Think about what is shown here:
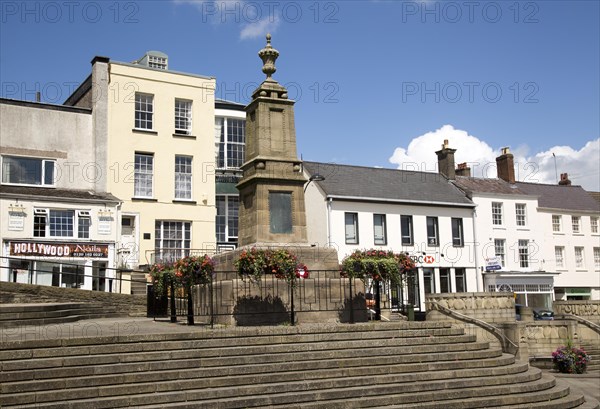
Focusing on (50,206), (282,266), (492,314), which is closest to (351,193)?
(492,314)

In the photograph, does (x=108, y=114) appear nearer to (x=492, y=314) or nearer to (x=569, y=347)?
(x=492, y=314)

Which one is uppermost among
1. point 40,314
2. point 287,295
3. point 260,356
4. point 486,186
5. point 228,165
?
point 228,165

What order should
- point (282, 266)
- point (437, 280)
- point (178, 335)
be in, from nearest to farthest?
point (178, 335), point (282, 266), point (437, 280)

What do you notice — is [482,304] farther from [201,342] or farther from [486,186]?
[486,186]

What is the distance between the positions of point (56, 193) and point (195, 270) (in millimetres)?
16447

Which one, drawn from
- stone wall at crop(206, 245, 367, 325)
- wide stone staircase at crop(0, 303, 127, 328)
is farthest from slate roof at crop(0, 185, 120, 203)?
stone wall at crop(206, 245, 367, 325)

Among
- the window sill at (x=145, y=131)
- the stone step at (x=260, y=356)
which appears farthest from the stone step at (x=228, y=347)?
the window sill at (x=145, y=131)

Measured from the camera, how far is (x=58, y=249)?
2748cm

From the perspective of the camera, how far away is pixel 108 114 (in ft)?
103

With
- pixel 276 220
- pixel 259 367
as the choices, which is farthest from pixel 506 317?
pixel 259 367

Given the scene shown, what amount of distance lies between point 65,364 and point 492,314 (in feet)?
62.3

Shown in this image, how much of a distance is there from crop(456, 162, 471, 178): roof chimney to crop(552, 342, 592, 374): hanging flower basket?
925 inches

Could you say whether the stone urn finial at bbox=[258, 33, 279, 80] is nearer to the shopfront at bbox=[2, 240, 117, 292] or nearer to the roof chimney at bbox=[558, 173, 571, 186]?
the shopfront at bbox=[2, 240, 117, 292]

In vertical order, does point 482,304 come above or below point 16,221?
below
